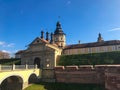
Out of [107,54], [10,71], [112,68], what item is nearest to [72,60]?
[107,54]

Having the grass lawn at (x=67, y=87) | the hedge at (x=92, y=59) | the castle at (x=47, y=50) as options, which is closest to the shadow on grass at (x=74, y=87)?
the grass lawn at (x=67, y=87)

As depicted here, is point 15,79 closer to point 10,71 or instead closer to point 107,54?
point 10,71

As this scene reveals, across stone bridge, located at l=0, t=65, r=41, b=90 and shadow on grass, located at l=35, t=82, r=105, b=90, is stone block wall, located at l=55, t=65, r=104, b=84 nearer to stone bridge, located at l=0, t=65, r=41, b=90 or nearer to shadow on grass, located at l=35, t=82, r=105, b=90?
shadow on grass, located at l=35, t=82, r=105, b=90

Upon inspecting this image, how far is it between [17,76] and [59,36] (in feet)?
96.5

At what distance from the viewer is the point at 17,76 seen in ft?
75.4

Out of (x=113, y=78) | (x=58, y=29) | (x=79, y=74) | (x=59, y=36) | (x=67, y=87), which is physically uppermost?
(x=58, y=29)

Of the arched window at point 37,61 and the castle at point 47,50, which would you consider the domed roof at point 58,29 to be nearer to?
the castle at point 47,50

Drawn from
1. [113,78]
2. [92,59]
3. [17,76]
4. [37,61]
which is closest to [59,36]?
[37,61]

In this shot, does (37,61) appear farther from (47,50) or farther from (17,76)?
(17,76)

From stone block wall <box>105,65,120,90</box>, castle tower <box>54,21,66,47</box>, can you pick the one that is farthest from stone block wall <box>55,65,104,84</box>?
castle tower <box>54,21,66,47</box>

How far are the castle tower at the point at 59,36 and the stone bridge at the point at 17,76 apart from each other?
22513 millimetres

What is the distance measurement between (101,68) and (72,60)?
9.94 metres

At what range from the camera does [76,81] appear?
26.3 meters

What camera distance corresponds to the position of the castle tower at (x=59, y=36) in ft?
165
